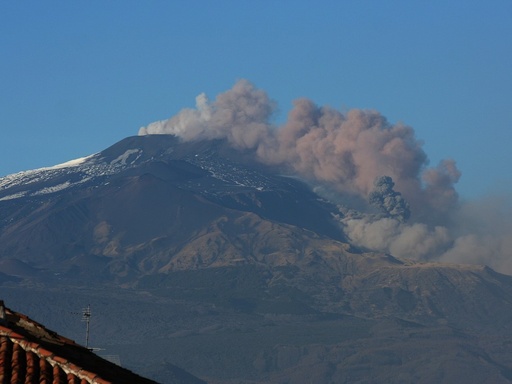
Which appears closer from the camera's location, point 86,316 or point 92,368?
point 92,368

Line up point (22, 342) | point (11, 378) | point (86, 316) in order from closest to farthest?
point (11, 378) < point (22, 342) < point (86, 316)

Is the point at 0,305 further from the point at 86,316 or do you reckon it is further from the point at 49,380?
the point at 86,316

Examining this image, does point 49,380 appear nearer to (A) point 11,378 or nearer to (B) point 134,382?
(A) point 11,378

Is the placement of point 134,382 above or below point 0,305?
below

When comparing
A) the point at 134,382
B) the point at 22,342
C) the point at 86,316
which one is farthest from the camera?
the point at 86,316

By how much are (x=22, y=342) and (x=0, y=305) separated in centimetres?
89

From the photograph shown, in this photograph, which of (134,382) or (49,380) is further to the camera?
(134,382)

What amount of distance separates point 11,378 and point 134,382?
8.89 ft

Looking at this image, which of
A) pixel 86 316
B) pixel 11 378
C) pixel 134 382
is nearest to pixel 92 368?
pixel 134 382

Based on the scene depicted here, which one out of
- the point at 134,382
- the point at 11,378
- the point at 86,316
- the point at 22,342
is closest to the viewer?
the point at 11,378

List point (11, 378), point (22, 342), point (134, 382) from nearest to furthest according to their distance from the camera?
point (11, 378) → point (22, 342) → point (134, 382)

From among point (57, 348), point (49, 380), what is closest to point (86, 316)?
point (57, 348)

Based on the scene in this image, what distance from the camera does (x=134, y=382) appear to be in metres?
19.3

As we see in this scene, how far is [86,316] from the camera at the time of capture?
38.5 meters
